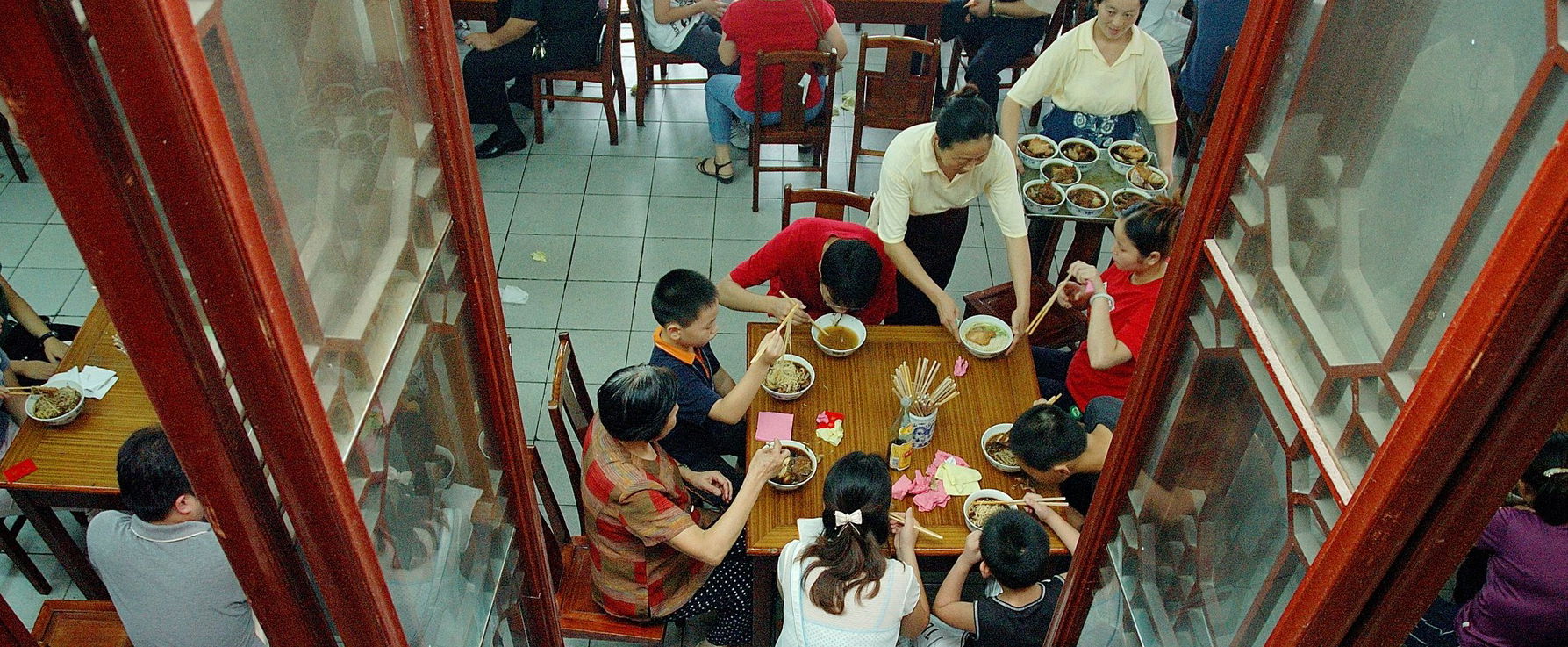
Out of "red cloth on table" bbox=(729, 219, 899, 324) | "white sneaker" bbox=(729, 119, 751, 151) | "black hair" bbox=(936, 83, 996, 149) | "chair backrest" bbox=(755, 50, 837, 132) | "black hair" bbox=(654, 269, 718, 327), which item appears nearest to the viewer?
"black hair" bbox=(654, 269, 718, 327)

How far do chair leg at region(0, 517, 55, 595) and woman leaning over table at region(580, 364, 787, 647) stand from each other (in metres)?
1.89

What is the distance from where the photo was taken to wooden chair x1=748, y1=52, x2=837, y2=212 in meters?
4.71

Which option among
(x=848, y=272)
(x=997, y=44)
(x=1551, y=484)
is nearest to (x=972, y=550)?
(x=848, y=272)

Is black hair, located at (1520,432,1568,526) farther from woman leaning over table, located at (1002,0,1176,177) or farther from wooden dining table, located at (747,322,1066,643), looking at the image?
woman leaning over table, located at (1002,0,1176,177)

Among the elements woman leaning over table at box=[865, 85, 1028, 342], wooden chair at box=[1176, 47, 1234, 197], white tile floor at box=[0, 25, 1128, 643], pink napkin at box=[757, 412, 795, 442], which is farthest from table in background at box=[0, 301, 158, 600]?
wooden chair at box=[1176, 47, 1234, 197]

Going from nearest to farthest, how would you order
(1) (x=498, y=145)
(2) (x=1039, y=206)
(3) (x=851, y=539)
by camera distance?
(3) (x=851, y=539) → (2) (x=1039, y=206) → (1) (x=498, y=145)

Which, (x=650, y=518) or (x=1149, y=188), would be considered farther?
(x=1149, y=188)

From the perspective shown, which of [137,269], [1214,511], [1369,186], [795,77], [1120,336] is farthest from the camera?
[795,77]

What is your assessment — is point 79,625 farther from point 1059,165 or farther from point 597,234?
point 1059,165

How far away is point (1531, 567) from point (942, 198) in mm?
2047

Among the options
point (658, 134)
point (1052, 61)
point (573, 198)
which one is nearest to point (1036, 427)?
point (1052, 61)

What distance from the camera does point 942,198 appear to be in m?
3.74

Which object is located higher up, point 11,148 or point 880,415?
point 880,415

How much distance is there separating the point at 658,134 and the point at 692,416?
3137 millimetres
